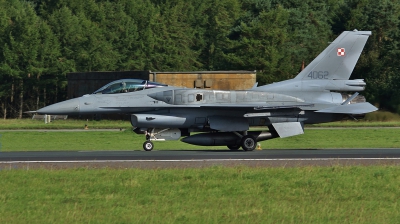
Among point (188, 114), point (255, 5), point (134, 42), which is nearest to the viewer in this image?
point (188, 114)

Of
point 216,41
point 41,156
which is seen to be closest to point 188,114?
point 41,156

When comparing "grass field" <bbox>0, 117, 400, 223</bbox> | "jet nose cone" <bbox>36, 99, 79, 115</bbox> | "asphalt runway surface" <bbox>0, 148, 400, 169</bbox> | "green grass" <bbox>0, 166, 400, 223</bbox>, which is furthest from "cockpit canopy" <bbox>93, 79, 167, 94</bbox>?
"green grass" <bbox>0, 166, 400, 223</bbox>

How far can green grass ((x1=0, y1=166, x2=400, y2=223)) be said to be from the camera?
11000mm

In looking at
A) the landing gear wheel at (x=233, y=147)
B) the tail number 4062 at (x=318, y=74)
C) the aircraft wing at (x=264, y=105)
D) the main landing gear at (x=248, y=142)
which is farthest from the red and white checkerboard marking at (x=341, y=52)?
the landing gear wheel at (x=233, y=147)

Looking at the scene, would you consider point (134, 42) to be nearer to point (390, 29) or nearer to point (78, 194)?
point (390, 29)

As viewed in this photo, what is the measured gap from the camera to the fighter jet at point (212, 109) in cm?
2353

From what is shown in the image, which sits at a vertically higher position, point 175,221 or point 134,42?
point 134,42

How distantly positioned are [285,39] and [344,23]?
34.8 feet

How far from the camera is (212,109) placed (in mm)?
23828

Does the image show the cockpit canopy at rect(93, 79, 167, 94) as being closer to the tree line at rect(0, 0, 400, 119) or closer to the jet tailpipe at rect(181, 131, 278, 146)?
the jet tailpipe at rect(181, 131, 278, 146)

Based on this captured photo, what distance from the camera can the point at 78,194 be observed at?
1300 cm

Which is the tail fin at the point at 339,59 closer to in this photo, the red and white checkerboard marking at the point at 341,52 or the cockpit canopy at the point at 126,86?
the red and white checkerboard marking at the point at 341,52

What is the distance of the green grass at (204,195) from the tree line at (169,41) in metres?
37.3

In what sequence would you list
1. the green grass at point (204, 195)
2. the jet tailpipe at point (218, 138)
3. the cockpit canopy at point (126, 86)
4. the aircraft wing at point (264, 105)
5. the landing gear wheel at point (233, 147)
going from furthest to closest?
the landing gear wheel at point (233, 147)
the cockpit canopy at point (126, 86)
the aircraft wing at point (264, 105)
the jet tailpipe at point (218, 138)
the green grass at point (204, 195)
